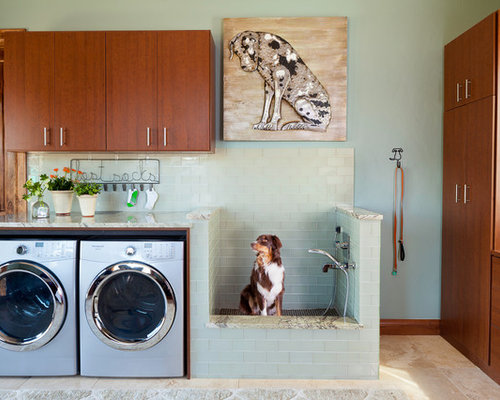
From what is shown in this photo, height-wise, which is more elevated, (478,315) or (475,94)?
(475,94)

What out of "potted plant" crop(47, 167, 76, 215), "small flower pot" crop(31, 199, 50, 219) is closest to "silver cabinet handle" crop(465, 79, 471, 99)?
"potted plant" crop(47, 167, 76, 215)

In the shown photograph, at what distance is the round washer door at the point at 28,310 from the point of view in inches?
96.5

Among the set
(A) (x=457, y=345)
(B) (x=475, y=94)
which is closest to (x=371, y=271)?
(A) (x=457, y=345)

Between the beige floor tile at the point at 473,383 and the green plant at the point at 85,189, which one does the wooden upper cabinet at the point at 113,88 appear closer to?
the green plant at the point at 85,189

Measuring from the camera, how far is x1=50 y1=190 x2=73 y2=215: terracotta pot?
289 cm

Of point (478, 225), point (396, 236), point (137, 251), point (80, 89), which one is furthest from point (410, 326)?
point (80, 89)

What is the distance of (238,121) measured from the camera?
3191mm

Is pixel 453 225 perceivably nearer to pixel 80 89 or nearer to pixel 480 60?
pixel 480 60

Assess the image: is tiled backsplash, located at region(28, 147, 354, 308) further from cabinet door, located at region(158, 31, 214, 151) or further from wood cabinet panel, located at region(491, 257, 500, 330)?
wood cabinet panel, located at region(491, 257, 500, 330)

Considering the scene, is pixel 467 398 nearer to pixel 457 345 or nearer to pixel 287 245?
pixel 457 345

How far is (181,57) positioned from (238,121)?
0.63m

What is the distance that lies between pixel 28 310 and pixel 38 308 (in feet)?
0.20

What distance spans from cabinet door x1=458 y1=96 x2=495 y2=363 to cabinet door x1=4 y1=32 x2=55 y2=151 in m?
2.90

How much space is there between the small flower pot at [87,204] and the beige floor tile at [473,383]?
101 inches
